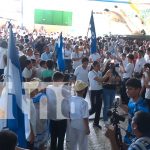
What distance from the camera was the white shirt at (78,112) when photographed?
7047 mm

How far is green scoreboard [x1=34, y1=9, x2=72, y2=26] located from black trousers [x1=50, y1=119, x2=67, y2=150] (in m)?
32.9

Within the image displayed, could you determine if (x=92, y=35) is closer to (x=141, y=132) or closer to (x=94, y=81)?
(x=94, y=81)

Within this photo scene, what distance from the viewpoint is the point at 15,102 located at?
581 cm

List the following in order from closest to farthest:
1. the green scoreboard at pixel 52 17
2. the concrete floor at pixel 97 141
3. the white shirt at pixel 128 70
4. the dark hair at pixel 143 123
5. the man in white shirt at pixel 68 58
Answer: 1. the dark hair at pixel 143 123
2. the concrete floor at pixel 97 141
3. the white shirt at pixel 128 70
4. the man in white shirt at pixel 68 58
5. the green scoreboard at pixel 52 17

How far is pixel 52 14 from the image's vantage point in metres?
41.5

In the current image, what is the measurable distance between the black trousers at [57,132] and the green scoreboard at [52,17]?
32.9 m

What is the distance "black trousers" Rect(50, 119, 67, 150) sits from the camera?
7523 mm

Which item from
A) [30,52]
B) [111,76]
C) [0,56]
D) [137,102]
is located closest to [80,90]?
[137,102]

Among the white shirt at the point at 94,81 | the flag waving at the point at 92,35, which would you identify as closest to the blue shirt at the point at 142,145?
the white shirt at the point at 94,81

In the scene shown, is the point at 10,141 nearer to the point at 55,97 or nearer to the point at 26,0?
the point at 55,97

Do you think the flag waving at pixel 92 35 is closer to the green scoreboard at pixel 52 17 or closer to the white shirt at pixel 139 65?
the white shirt at pixel 139 65

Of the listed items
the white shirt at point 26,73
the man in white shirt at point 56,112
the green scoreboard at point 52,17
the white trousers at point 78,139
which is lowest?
the white trousers at point 78,139

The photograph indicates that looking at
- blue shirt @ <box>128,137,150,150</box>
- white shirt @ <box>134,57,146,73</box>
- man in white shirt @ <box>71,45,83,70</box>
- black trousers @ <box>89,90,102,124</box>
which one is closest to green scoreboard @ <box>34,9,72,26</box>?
man in white shirt @ <box>71,45,83,70</box>

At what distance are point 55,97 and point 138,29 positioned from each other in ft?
104
